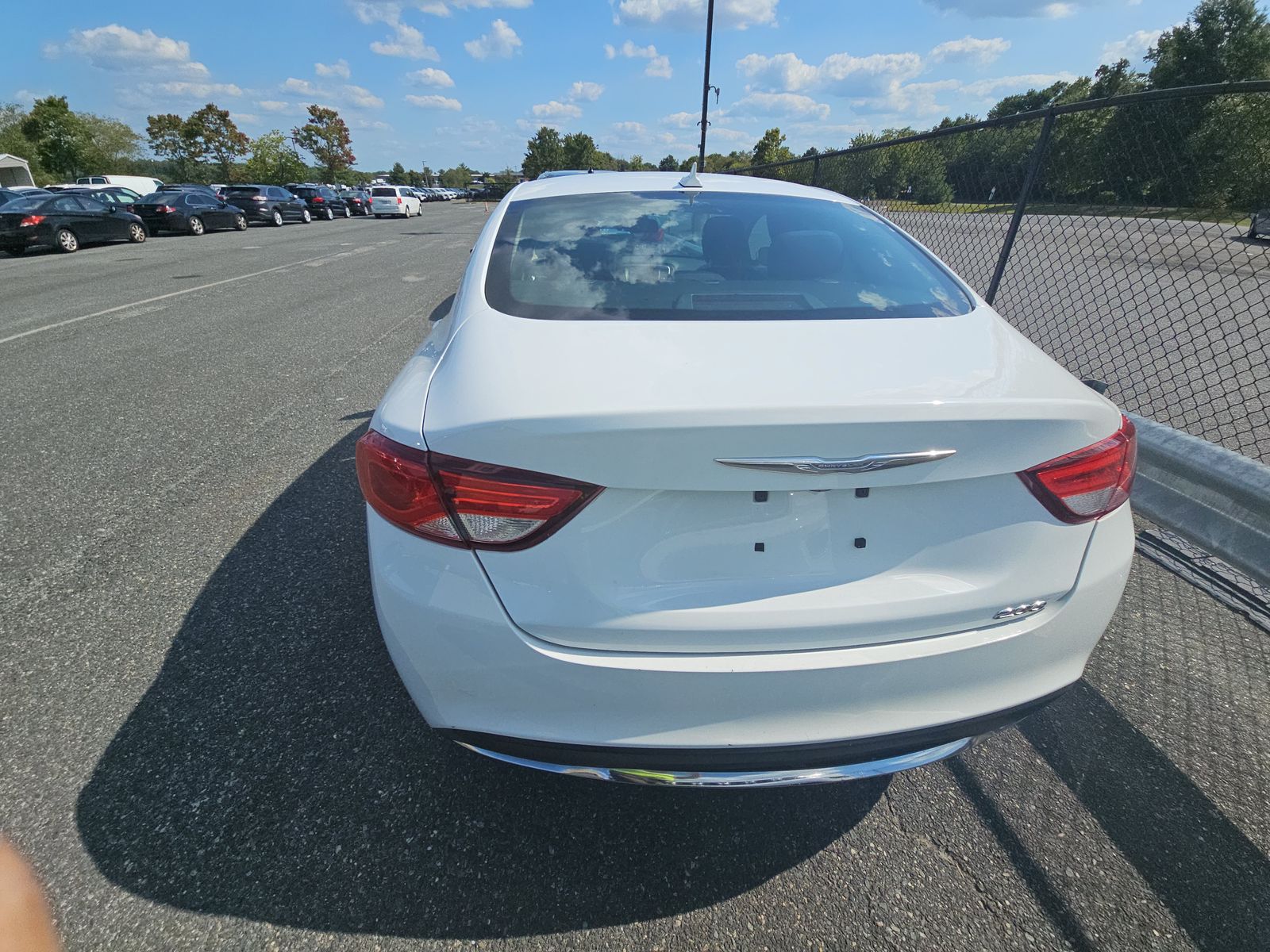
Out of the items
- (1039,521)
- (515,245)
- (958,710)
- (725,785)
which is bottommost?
(725,785)

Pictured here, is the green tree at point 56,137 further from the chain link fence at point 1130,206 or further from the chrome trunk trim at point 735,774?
the chrome trunk trim at point 735,774

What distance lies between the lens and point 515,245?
2.27m

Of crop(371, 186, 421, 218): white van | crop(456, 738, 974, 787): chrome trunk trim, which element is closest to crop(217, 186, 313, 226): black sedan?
crop(371, 186, 421, 218): white van

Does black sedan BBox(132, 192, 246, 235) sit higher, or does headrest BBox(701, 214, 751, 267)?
headrest BBox(701, 214, 751, 267)

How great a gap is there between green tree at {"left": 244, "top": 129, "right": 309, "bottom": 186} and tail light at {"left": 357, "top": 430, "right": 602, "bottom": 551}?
246 ft

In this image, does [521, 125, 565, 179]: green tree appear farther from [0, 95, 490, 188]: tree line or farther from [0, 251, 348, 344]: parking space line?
[0, 251, 348, 344]: parking space line

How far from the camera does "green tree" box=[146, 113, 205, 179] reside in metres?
62.5

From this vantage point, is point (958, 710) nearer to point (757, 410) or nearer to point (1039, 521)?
point (1039, 521)

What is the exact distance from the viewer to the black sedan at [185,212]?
21172 millimetres

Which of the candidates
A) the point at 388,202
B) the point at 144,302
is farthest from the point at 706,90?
the point at 388,202

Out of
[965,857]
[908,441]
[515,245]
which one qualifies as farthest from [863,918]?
[515,245]

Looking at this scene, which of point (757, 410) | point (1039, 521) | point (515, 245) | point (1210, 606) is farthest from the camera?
point (1210, 606)

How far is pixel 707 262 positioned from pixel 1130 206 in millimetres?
3630

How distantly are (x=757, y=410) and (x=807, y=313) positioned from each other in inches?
26.4
